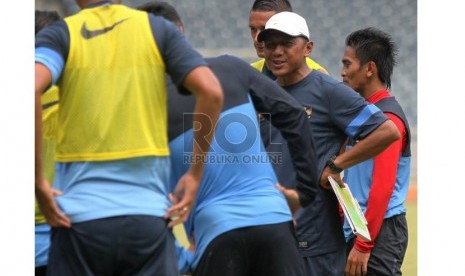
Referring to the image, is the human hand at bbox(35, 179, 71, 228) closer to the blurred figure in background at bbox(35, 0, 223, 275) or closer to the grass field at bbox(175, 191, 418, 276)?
the blurred figure in background at bbox(35, 0, 223, 275)

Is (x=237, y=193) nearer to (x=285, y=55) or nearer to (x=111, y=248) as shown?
(x=111, y=248)

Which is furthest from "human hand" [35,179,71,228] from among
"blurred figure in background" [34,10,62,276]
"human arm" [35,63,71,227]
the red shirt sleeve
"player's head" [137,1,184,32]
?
the red shirt sleeve

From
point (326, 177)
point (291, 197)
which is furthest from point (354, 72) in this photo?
point (291, 197)

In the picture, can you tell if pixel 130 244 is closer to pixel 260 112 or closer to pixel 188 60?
pixel 188 60

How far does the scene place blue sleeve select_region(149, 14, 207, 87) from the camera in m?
2.46

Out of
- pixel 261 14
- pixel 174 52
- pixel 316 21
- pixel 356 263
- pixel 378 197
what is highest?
pixel 316 21

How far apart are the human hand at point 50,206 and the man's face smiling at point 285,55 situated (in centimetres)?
113

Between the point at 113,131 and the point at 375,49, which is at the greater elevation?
the point at 375,49

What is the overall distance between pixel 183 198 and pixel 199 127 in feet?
0.61

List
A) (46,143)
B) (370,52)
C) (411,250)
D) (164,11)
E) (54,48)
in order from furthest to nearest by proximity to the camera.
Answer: (411,250), (370,52), (164,11), (46,143), (54,48)

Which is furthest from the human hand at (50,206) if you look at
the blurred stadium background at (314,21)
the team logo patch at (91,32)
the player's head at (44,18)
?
the blurred stadium background at (314,21)

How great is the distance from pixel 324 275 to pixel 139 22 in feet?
4.28

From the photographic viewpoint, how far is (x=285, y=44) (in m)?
3.46
